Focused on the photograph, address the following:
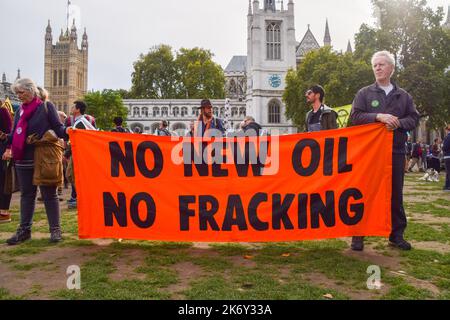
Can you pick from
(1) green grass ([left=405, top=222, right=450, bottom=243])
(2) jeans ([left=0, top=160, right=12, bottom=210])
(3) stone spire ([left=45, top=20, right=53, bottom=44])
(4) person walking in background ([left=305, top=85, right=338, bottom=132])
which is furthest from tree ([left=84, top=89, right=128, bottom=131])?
(3) stone spire ([left=45, top=20, right=53, bottom=44])

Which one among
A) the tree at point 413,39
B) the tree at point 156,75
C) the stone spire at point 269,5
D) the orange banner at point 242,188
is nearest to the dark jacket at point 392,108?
the orange banner at point 242,188

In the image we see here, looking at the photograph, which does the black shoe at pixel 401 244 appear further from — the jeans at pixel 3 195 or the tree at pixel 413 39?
the tree at pixel 413 39

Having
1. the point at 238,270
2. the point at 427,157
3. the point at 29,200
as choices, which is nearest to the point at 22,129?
the point at 29,200

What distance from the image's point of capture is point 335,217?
5.20 metres

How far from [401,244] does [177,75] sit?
80.4 metres

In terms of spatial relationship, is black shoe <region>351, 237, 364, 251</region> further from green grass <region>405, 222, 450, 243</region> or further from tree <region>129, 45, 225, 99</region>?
tree <region>129, 45, 225, 99</region>

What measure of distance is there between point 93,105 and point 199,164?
2390 inches

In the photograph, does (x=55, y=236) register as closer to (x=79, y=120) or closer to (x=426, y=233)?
(x=79, y=120)

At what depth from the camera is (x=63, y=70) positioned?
118 metres

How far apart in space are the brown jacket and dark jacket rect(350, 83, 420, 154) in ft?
13.1

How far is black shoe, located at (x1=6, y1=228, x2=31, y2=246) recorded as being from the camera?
5.57 meters

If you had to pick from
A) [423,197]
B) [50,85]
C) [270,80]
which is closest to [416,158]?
[423,197]

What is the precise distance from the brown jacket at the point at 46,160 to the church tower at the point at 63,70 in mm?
116230

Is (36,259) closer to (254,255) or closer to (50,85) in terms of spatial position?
(254,255)
